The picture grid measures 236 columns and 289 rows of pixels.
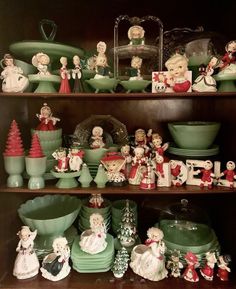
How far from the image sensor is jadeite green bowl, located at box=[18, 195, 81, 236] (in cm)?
105

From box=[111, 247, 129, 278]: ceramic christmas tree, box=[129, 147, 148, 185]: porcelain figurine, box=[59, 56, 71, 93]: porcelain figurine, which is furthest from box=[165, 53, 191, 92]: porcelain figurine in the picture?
box=[111, 247, 129, 278]: ceramic christmas tree

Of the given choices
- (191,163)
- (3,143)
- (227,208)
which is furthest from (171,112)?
(3,143)

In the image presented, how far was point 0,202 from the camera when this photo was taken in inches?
40.0

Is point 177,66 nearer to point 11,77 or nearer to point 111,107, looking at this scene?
point 111,107

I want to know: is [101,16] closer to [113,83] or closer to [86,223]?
[113,83]

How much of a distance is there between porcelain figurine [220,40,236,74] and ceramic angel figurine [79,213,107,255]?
2.17 ft

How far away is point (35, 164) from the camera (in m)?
1.00

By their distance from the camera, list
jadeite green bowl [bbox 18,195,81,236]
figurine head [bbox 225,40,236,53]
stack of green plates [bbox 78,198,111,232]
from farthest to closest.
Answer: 1. stack of green plates [bbox 78,198,111,232]
2. jadeite green bowl [bbox 18,195,81,236]
3. figurine head [bbox 225,40,236,53]

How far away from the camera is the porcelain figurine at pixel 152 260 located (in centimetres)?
98

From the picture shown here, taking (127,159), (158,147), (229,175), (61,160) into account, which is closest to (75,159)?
(61,160)

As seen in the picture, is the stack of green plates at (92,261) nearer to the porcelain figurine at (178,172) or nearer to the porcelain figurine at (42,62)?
the porcelain figurine at (178,172)

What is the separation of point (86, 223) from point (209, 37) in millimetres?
873

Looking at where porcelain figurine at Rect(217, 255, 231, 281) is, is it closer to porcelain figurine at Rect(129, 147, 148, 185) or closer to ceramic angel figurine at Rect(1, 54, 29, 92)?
porcelain figurine at Rect(129, 147, 148, 185)

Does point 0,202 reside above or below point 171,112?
below
